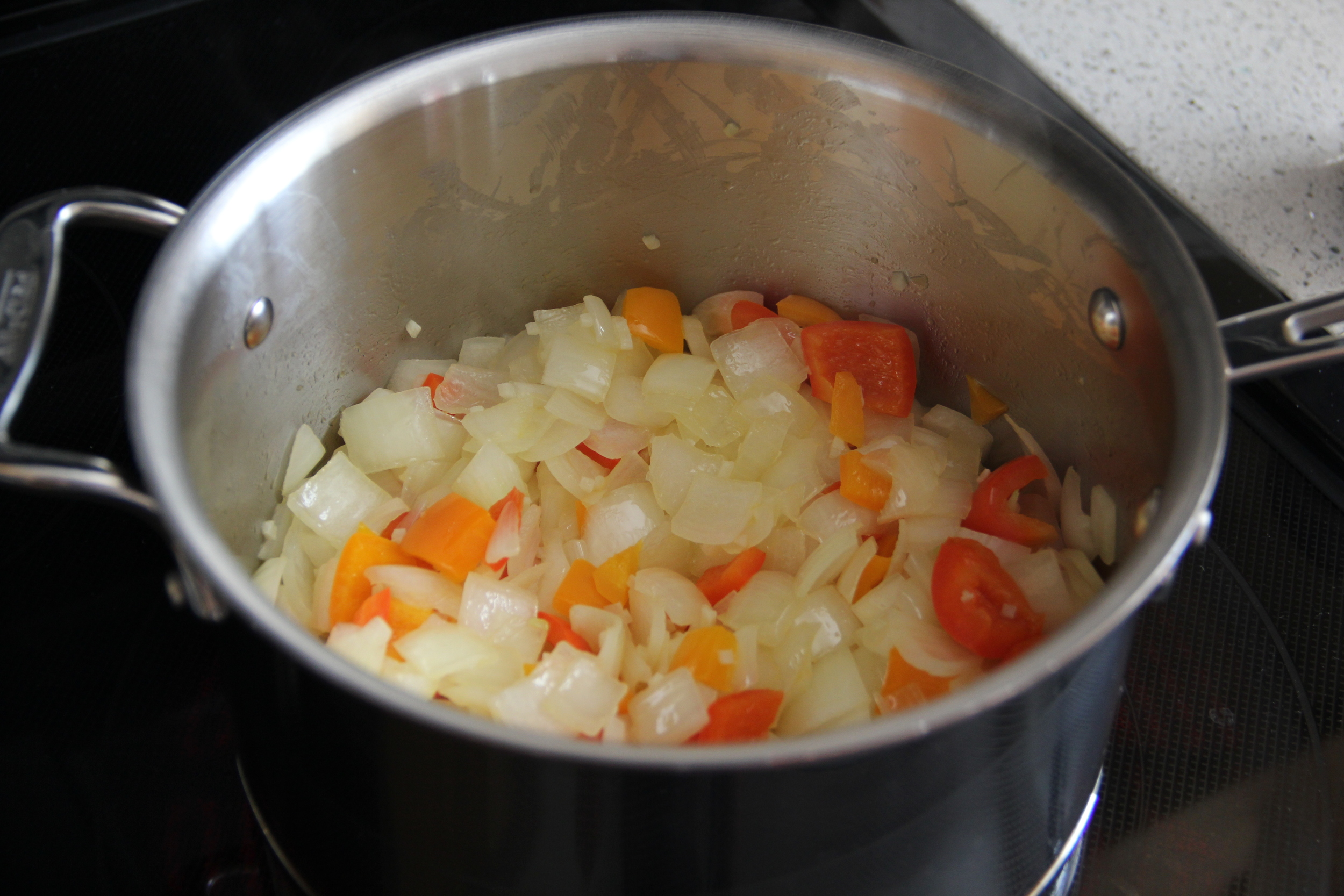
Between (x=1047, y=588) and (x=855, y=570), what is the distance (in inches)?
6.5

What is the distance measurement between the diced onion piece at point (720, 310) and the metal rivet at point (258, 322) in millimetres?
464

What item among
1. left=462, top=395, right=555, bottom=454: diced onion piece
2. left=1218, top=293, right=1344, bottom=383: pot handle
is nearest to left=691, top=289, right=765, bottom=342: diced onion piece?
left=462, top=395, right=555, bottom=454: diced onion piece

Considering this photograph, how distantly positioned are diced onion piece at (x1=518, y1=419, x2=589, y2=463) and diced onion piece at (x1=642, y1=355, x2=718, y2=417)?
8cm

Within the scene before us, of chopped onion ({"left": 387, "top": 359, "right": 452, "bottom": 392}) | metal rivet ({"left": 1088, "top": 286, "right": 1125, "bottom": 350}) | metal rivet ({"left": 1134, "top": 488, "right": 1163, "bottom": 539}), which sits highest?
metal rivet ({"left": 1088, "top": 286, "right": 1125, "bottom": 350})

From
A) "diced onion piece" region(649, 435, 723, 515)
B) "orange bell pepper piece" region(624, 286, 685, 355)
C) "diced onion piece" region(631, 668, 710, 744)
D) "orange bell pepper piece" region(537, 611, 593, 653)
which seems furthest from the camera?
"orange bell pepper piece" region(624, 286, 685, 355)

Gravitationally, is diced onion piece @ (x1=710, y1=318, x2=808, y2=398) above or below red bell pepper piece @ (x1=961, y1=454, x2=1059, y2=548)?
above

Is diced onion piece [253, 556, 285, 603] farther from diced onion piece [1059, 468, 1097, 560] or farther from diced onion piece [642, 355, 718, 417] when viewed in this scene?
diced onion piece [1059, 468, 1097, 560]

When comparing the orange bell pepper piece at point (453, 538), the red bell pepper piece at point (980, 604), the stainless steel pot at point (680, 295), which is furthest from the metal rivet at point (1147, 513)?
the orange bell pepper piece at point (453, 538)

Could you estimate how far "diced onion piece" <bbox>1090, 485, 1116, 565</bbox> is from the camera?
903 millimetres

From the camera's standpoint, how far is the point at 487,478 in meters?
1.01

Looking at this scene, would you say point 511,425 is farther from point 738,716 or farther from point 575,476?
point 738,716

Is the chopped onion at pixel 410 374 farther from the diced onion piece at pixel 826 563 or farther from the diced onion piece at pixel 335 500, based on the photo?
the diced onion piece at pixel 826 563

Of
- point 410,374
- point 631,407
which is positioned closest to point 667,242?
point 631,407

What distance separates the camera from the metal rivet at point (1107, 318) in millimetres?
837
